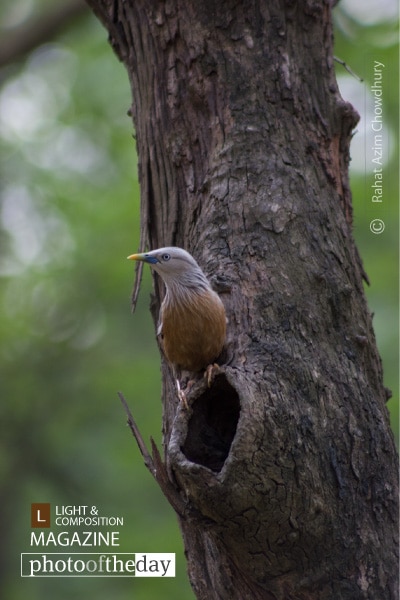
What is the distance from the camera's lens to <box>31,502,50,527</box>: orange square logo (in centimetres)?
499

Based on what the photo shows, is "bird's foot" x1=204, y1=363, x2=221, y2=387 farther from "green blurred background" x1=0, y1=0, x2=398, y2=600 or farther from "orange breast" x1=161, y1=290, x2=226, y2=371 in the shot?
"green blurred background" x1=0, y1=0, x2=398, y2=600

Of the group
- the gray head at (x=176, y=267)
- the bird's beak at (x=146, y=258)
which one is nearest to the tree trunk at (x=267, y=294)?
the gray head at (x=176, y=267)

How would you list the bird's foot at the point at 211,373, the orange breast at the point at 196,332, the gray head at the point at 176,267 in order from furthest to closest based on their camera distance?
1. the gray head at the point at 176,267
2. the orange breast at the point at 196,332
3. the bird's foot at the point at 211,373

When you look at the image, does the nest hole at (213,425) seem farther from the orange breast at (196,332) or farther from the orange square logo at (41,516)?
the orange square logo at (41,516)

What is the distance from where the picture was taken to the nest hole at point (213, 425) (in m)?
3.37

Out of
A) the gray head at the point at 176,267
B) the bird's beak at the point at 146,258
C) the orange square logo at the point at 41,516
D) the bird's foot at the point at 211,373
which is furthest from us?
the orange square logo at the point at 41,516

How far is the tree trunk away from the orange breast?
0.30ft

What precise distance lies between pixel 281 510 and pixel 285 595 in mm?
484

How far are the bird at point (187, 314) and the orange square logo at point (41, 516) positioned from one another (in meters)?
1.69

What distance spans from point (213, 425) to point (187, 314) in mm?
635

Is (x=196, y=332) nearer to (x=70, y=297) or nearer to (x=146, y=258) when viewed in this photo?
(x=146, y=258)

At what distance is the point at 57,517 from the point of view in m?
5.05

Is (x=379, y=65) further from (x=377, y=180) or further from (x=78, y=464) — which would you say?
(x=78, y=464)

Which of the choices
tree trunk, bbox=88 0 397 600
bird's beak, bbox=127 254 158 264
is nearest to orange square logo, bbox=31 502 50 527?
tree trunk, bbox=88 0 397 600
